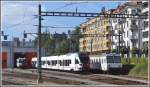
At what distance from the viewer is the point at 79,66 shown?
179 feet

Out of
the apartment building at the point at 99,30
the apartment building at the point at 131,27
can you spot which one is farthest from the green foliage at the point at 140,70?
the apartment building at the point at 99,30

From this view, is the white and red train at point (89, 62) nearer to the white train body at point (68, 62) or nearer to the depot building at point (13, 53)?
the white train body at point (68, 62)

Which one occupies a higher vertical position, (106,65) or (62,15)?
(62,15)

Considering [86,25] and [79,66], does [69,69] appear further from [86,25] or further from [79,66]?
[86,25]

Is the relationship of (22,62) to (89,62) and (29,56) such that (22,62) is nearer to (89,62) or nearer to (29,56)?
(29,56)

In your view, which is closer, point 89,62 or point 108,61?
point 108,61

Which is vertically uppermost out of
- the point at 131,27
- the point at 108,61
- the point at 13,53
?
the point at 131,27

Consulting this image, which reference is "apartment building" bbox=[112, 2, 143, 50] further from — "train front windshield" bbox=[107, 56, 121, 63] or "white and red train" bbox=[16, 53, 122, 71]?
"train front windshield" bbox=[107, 56, 121, 63]

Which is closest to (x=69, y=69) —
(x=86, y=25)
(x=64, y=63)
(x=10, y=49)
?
(x=64, y=63)

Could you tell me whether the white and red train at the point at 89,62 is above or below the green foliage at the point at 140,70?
above

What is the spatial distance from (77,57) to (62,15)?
384 inches

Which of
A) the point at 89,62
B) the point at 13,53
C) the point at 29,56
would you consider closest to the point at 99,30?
the point at 13,53

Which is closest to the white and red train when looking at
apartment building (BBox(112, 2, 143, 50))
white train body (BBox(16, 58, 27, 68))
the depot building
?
white train body (BBox(16, 58, 27, 68))

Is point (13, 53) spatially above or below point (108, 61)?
below
